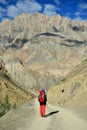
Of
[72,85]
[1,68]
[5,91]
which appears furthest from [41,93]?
[1,68]

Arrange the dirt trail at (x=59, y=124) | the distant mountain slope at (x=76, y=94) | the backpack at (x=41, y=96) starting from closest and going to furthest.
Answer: the dirt trail at (x=59, y=124), the backpack at (x=41, y=96), the distant mountain slope at (x=76, y=94)

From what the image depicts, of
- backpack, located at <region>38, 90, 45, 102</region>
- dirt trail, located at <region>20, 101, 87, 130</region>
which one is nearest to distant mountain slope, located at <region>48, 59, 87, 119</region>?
dirt trail, located at <region>20, 101, 87, 130</region>

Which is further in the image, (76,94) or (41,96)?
(76,94)

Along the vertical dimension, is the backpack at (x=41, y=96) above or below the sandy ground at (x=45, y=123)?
above

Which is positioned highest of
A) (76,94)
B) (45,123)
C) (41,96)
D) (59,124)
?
(41,96)

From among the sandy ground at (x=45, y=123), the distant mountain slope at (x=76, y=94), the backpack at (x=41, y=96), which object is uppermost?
the backpack at (x=41, y=96)

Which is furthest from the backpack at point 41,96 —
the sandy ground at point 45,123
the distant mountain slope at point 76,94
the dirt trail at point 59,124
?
the distant mountain slope at point 76,94

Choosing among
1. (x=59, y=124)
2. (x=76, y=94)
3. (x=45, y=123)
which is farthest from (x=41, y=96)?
(x=76, y=94)

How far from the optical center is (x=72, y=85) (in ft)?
275

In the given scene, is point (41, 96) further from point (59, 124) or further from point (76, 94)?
point (76, 94)

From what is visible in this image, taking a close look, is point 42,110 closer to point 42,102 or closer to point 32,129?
point 42,102

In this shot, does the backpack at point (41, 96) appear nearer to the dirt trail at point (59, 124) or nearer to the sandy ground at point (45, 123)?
the sandy ground at point (45, 123)

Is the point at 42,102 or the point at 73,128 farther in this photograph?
the point at 42,102

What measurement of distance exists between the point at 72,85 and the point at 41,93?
61.1 m
